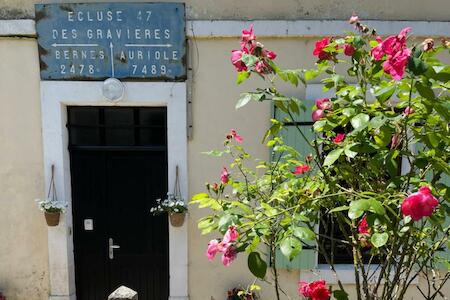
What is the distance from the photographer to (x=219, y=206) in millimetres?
2057

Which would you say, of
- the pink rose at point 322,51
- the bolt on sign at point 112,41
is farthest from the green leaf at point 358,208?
the bolt on sign at point 112,41

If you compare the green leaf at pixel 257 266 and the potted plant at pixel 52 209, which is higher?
the green leaf at pixel 257 266

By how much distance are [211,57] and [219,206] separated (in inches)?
91.0

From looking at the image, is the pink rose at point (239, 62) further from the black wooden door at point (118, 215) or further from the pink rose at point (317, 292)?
the black wooden door at point (118, 215)

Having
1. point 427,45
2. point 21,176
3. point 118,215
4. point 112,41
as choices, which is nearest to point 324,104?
point 427,45

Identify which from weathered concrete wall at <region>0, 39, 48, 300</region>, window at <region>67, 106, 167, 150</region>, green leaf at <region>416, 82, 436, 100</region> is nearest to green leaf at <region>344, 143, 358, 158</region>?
green leaf at <region>416, 82, 436, 100</region>

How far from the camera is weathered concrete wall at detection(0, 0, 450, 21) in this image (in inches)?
154

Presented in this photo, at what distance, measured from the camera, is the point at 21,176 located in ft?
13.5

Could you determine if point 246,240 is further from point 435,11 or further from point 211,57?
point 435,11

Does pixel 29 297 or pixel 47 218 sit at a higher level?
pixel 47 218

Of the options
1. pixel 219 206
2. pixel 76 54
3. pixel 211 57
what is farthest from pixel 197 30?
pixel 219 206

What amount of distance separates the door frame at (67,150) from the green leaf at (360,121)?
267 cm

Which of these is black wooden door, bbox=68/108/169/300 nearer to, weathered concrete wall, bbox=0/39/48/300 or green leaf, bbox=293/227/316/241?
weathered concrete wall, bbox=0/39/48/300

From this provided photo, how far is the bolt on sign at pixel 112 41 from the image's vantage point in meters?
3.88
